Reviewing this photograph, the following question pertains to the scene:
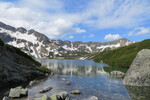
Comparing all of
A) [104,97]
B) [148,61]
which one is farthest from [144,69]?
[104,97]

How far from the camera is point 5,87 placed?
37781 mm

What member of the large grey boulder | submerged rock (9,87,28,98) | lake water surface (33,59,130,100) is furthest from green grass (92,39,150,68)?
submerged rock (9,87,28,98)

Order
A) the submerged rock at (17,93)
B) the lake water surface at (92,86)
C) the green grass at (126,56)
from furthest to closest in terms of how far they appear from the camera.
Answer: the green grass at (126,56), the lake water surface at (92,86), the submerged rock at (17,93)

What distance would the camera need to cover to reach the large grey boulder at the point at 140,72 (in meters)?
40.7

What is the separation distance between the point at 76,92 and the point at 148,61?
22.5 metres

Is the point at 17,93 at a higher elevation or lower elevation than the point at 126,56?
lower

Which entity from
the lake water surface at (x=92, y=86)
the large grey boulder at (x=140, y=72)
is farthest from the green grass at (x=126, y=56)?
the large grey boulder at (x=140, y=72)

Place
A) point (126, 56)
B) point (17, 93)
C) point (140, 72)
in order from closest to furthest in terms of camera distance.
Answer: point (17, 93), point (140, 72), point (126, 56)

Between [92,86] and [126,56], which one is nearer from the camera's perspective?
[92,86]

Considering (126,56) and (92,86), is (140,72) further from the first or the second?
(126,56)

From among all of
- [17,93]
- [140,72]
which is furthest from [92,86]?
[17,93]

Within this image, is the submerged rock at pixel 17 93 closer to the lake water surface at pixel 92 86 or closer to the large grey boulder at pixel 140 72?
the lake water surface at pixel 92 86

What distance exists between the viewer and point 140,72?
136 ft

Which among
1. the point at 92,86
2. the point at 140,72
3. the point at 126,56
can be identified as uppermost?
the point at 126,56
